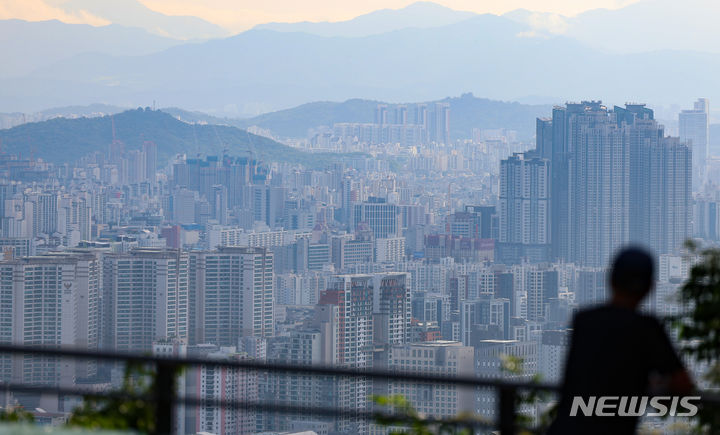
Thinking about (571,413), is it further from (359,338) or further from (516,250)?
(516,250)

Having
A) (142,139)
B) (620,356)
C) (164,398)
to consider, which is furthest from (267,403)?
(142,139)

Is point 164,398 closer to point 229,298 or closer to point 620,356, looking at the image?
point 620,356

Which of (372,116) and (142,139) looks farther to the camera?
(372,116)

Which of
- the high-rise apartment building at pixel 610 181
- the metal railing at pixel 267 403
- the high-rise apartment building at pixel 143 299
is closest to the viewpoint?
the metal railing at pixel 267 403

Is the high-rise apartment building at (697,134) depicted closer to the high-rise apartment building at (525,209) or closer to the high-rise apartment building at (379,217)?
the high-rise apartment building at (525,209)

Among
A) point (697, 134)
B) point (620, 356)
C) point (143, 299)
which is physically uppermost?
point (697, 134)

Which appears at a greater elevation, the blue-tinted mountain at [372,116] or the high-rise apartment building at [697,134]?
the blue-tinted mountain at [372,116]

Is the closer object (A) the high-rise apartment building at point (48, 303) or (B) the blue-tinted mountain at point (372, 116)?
(A) the high-rise apartment building at point (48, 303)

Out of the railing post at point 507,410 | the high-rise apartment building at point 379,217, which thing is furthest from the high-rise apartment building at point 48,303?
the railing post at point 507,410
